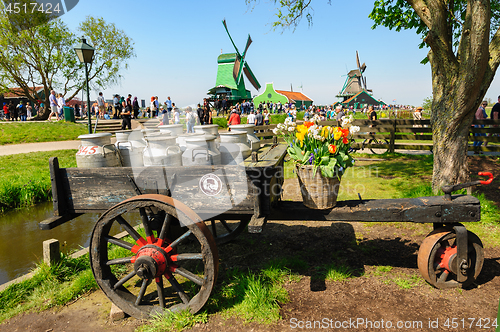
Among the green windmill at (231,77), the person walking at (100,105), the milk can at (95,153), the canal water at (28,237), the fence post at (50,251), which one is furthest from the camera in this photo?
the green windmill at (231,77)

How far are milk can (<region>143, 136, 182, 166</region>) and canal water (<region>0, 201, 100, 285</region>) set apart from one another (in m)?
2.34

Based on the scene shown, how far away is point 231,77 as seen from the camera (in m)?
41.2

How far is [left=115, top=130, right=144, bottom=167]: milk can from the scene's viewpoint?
260 cm

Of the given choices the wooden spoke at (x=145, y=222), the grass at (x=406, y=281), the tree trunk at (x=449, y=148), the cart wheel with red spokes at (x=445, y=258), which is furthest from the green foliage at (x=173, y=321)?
the tree trunk at (x=449, y=148)

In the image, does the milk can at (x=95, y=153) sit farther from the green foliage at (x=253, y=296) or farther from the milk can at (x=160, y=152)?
the green foliage at (x=253, y=296)

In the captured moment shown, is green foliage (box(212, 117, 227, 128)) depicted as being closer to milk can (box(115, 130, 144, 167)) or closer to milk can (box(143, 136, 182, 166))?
milk can (box(115, 130, 144, 167))

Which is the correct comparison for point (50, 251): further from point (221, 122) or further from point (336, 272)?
point (221, 122)

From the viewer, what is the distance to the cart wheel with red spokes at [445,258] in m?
2.46

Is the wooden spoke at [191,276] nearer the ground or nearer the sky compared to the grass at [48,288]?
nearer the sky

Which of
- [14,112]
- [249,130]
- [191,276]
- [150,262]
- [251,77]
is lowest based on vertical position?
[191,276]

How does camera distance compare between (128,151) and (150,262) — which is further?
(128,151)

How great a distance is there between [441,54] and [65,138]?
15.5 metres

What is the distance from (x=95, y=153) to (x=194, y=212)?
39.6 inches

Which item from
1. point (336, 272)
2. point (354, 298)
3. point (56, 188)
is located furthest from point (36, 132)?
point (354, 298)
